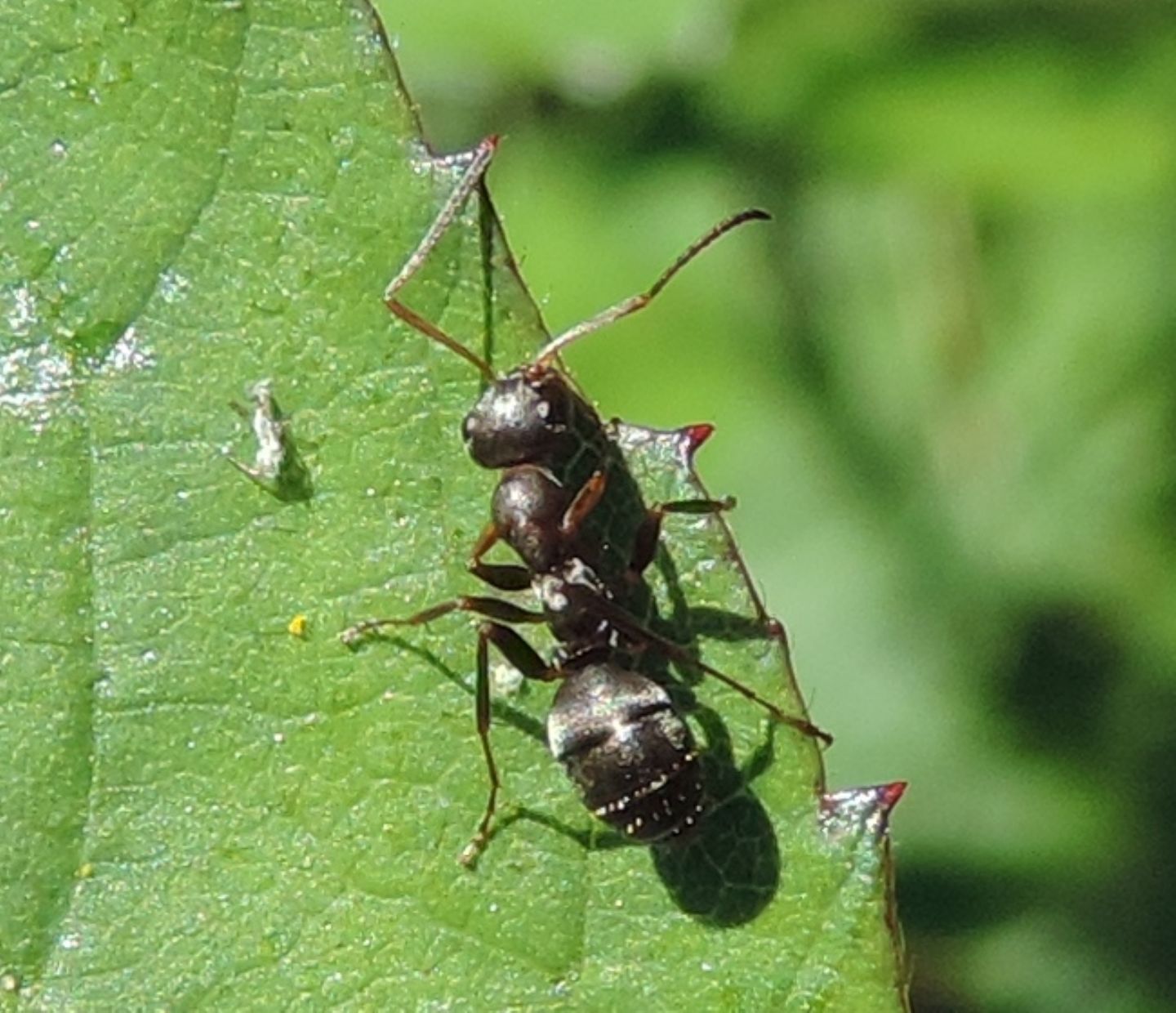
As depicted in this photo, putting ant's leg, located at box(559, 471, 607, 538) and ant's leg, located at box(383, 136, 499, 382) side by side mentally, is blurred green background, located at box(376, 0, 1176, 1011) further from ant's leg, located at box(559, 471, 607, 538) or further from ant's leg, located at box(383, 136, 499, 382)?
ant's leg, located at box(383, 136, 499, 382)

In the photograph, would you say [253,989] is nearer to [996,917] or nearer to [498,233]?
[498,233]

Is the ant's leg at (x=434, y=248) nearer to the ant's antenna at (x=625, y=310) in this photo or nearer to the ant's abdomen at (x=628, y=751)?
the ant's antenna at (x=625, y=310)

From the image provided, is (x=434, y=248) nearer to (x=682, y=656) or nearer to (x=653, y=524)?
(x=653, y=524)

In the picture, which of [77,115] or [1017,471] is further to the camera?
[1017,471]

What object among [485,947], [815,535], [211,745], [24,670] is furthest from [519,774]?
[815,535]

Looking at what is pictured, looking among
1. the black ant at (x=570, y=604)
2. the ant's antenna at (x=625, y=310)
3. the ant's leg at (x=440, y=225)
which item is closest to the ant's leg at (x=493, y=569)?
the black ant at (x=570, y=604)
